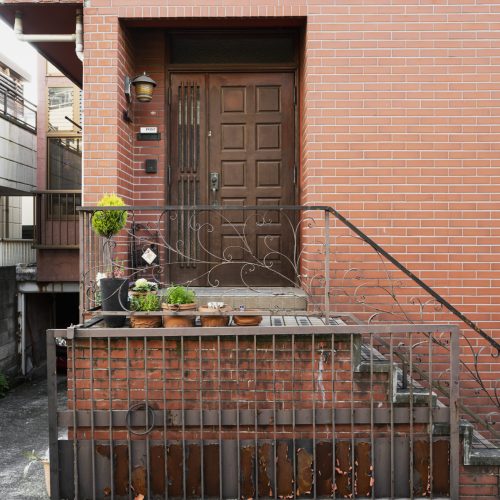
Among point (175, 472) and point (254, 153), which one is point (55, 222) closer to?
point (254, 153)

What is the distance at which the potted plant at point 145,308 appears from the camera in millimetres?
4254

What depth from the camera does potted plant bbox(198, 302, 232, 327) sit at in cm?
421

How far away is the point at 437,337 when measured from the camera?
5.34 m

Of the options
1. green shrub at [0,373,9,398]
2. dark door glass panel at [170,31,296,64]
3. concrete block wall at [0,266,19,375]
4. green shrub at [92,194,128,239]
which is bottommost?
green shrub at [0,373,9,398]

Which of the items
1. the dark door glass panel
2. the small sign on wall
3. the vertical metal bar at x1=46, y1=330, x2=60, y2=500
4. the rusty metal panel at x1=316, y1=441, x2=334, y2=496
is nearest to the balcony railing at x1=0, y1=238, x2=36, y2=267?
the small sign on wall

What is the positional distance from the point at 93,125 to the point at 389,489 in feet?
13.8

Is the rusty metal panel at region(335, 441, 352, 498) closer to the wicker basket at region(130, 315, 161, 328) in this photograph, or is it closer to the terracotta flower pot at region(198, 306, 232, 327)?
the terracotta flower pot at region(198, 306, 232, 327)

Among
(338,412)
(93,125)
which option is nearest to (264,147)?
(93,125)

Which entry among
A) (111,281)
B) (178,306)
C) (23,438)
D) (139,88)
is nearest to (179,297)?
(178,306)

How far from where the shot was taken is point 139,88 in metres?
5.77

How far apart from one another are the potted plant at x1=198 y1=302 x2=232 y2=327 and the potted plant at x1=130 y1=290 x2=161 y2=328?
365mm

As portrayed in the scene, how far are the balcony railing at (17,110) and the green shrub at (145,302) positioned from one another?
24.5ft

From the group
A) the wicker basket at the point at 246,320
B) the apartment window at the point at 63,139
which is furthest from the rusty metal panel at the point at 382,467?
the apartment window at the point at 63,139

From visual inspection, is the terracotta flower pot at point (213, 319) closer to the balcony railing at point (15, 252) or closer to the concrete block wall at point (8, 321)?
the balcony railing at point (15, 252)
